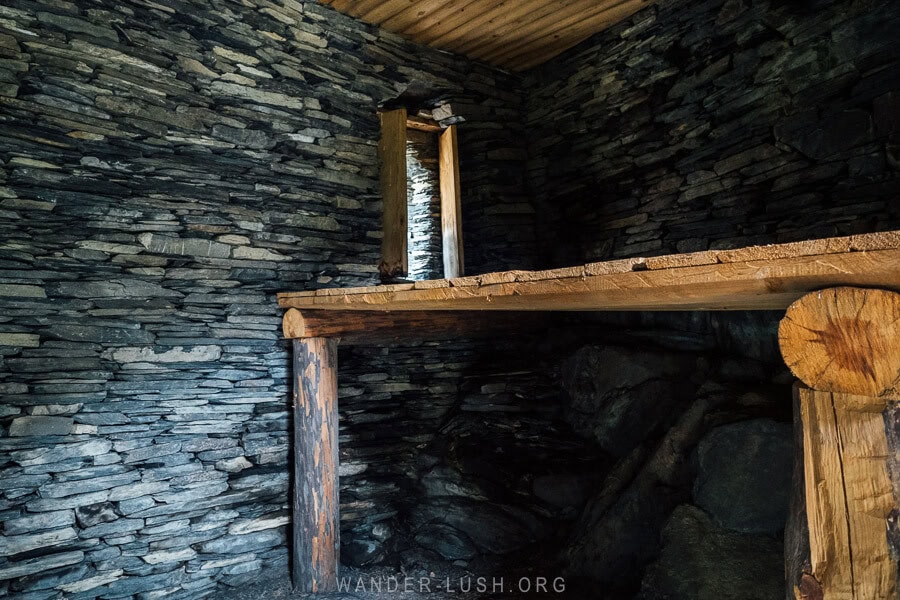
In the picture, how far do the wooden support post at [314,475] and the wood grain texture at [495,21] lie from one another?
8.72 ft

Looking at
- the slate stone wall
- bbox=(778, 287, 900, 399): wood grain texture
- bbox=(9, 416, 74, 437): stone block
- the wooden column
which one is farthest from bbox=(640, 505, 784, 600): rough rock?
bbox=(9, 416, 74, 437): stone block

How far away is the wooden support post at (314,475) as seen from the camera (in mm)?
3529

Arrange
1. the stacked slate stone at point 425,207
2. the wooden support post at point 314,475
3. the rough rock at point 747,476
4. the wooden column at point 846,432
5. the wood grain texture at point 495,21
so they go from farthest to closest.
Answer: the stacked slate stone at point 425,207 → the wood grain texture at point 495,21 → the wooden support post at point 314,475 → the rough rock at point 747,476 → the wooden column at point 846,432

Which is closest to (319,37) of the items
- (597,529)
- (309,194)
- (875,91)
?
(309,194)

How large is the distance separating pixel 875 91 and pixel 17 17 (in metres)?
4.84

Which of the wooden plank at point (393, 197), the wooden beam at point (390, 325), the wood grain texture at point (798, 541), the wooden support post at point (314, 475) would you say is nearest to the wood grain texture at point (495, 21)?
the wooden plank at point (393, 197)

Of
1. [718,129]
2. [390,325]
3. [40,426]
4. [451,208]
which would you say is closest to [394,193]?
[451,208]

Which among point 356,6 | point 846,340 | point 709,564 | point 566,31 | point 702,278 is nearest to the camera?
point 846,340

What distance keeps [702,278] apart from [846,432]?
509mm

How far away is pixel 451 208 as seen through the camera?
4926 millimetres

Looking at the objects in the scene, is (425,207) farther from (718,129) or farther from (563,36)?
(718,129)

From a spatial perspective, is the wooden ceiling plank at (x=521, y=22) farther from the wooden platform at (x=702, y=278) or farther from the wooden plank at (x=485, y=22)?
the wooden platform at (x=702, y=278)

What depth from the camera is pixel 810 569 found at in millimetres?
1392

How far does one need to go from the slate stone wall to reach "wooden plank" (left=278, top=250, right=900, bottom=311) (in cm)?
187
